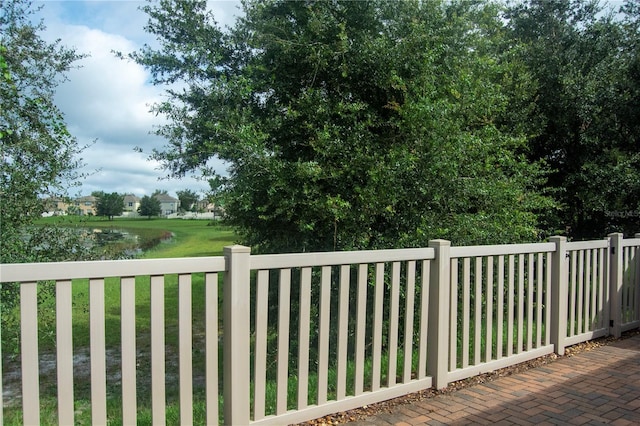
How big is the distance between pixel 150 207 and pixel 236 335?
383 inches

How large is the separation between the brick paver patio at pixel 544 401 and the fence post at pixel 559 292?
328mm

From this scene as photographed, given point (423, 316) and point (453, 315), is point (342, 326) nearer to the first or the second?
point (423, 316)

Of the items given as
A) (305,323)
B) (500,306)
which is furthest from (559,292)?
(305,323)

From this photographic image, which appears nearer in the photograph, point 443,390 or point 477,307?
point 443,390

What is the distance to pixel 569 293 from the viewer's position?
4852 millimetres

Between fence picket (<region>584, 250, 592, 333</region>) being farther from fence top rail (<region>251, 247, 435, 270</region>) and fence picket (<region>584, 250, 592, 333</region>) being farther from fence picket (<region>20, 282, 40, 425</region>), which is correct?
fence picket (<region>20, 282, 40, 425</region>)

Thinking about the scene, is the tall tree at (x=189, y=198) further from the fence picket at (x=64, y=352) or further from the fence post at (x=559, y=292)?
the fence post at (x=559, y=292)

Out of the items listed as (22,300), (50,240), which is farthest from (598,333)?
(50,240)

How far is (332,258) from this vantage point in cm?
299

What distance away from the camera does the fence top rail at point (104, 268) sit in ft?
6.66

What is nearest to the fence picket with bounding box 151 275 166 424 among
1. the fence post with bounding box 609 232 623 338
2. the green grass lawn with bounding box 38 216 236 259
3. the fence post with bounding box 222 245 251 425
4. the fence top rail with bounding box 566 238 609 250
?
the fence post with bounding box 222 245 251 425

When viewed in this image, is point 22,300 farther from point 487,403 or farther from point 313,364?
point 313,364

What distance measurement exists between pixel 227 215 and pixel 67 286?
146 inches

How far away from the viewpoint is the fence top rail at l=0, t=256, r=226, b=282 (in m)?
2.03
